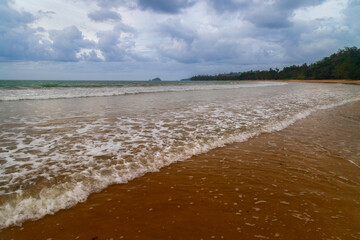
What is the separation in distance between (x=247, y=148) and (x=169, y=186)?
8.43 feet

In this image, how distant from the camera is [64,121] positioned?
7.71 m

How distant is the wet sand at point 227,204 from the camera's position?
217cm

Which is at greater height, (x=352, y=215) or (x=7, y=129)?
(x=7, y=129)

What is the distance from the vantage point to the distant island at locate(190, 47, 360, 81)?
72863mm

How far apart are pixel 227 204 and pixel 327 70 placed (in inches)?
4281

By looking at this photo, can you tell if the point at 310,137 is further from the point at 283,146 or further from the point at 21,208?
the point at 21,208

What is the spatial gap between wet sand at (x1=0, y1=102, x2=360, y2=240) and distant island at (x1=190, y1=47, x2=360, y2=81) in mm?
91005

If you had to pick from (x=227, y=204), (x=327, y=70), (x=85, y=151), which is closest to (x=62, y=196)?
(x=85, y=151)

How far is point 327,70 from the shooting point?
283ft

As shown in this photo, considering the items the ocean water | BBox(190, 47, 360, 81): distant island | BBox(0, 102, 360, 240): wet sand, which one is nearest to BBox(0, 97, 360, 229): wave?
the ocean water

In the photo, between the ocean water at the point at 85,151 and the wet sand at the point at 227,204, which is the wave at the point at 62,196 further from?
the wet sand at the point at 227,204

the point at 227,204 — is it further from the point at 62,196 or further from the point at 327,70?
the point at 327,70

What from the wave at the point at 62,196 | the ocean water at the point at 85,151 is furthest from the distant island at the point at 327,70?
the wave at the point at 62,196

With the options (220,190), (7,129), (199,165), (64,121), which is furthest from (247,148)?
(7,129)
